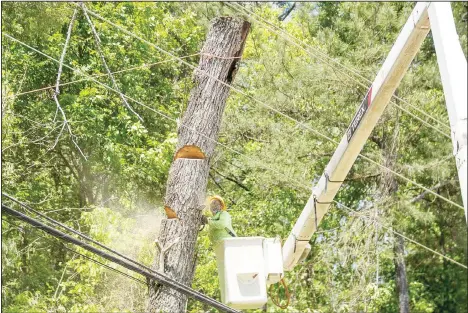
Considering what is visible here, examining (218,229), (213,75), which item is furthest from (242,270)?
(213,75)

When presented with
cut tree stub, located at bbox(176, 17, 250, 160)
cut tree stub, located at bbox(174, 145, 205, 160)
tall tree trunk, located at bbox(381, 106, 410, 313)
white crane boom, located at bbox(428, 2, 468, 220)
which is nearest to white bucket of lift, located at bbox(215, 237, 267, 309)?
cut tree stub, located at bbox(174, 145, 205, 160)

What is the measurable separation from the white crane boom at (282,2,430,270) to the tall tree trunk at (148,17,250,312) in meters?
0.88

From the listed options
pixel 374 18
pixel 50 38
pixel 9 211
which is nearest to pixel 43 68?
pixel 50 38

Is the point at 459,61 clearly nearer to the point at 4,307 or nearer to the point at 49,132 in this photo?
the point at 4,307

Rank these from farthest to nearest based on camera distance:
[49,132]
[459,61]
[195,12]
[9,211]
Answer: [195,12]
[49,132]
[9,211]
[459,61]

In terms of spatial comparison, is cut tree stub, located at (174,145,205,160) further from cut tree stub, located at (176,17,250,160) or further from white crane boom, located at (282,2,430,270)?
white crane boom, located at (282,2,430,270)

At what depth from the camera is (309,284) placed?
17.9 metres

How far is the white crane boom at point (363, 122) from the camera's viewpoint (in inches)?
225

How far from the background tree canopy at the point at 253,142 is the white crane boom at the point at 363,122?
21.0ft

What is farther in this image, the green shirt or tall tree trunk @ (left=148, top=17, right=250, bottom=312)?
tall tree trunk @ (left=148, top=17, right=250, bottom=312)

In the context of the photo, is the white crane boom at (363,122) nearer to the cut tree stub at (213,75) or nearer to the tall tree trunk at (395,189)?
the cut tree stub at (213,75)

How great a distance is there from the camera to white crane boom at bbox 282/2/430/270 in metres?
5.71

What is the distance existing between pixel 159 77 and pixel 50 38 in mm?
2987

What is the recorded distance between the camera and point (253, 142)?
1769 cm
